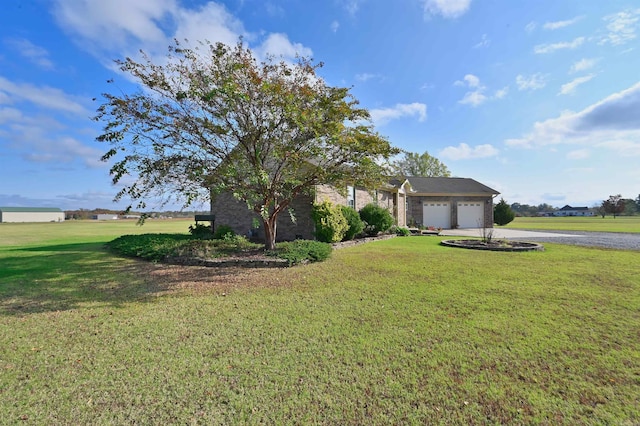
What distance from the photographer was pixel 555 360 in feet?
10.9

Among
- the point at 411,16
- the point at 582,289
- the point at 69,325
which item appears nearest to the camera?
the point at 69,325

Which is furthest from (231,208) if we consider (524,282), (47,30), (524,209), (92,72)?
(524,209)

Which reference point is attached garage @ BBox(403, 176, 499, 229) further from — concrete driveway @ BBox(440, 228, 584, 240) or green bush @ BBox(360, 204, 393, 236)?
green bush @ BBox(360, 204, 393, 236)

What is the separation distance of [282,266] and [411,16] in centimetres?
1077

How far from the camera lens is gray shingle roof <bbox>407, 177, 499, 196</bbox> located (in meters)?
25.3

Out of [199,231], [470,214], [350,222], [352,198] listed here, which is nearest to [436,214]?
[470,214]

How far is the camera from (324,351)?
356 centimetres

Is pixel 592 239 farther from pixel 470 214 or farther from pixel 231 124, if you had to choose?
pixel 231 124

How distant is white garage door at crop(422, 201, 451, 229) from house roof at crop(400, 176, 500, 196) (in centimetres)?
106

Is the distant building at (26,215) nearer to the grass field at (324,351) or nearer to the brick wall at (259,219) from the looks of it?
the brick wall at (259,219)

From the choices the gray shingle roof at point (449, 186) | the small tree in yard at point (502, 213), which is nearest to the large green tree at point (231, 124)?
the gray shingle roof at point (449, 186)

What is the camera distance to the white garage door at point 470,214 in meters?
25.5

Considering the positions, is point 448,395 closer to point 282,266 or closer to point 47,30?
point 282,266

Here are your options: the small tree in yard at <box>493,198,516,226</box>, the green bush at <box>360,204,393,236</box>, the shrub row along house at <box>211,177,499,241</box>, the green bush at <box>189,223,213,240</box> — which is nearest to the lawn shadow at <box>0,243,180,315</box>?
the green bush at <box>189,223,213,240</box>
